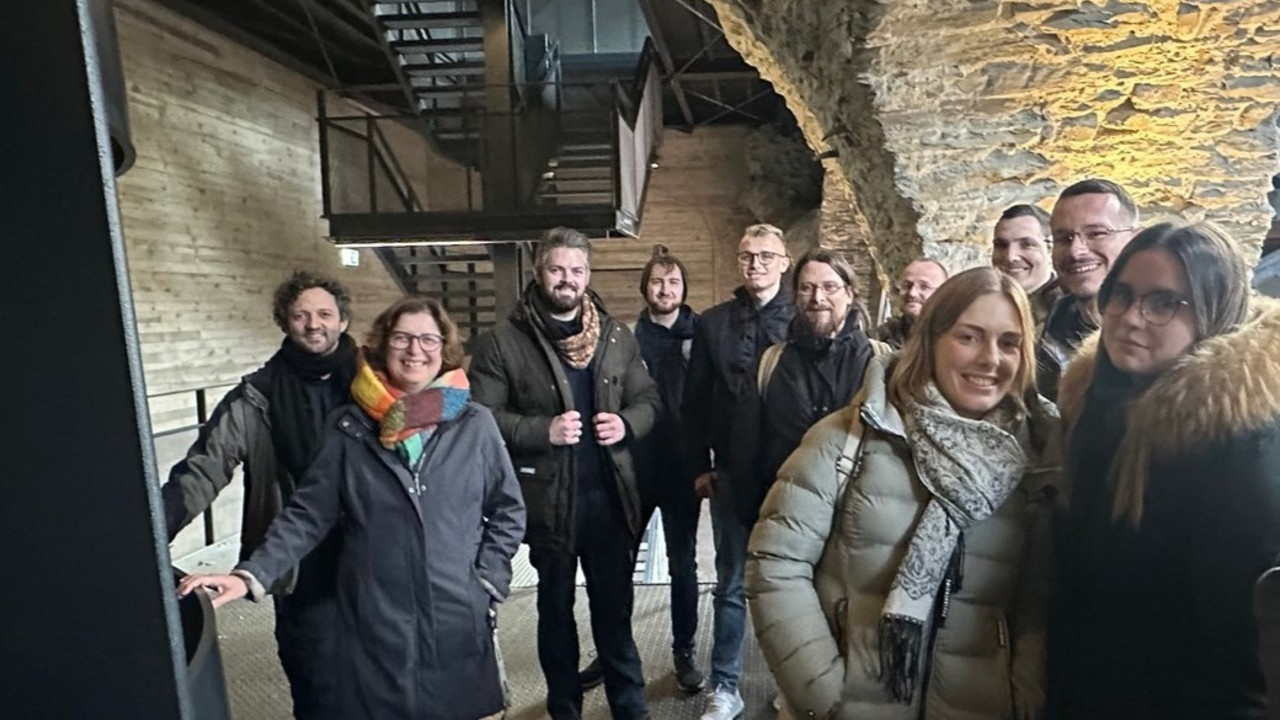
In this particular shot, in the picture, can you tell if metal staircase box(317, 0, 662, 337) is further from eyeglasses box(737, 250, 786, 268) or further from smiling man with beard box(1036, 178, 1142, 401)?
smiling man with beard box(1036, 178, 1142, 401)

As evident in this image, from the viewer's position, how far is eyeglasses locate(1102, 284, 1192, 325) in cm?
127

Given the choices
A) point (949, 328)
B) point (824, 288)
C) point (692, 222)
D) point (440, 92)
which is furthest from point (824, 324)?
point (692, 222)

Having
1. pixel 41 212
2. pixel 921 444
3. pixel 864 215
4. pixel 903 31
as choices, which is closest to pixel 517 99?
pixel 864 215

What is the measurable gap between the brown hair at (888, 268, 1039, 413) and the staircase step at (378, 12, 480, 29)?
6322 mm

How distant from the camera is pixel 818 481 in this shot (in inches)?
63.1

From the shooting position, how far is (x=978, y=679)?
→ 1.52 metres

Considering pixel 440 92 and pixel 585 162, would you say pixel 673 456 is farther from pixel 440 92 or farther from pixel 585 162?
pixel 440 92

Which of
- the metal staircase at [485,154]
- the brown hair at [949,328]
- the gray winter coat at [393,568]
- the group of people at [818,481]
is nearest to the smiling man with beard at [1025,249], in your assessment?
the group of people at [818,481]

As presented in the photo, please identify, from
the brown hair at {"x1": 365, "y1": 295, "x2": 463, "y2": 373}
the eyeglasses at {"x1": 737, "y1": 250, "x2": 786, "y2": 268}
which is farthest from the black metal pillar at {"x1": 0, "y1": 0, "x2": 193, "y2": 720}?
the eyeglasses at {"x1": 737, "y1": 250, "x2": 786, "y2": 268}

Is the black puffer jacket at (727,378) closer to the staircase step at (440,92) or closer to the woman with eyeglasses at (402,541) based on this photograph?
the woman with eyeglasses at (402,541)

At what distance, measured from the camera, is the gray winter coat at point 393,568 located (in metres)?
1.97

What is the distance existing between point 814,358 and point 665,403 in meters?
0.81

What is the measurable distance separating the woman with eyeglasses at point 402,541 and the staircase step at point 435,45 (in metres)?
5.87

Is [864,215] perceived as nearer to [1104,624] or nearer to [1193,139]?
[1193,139]
